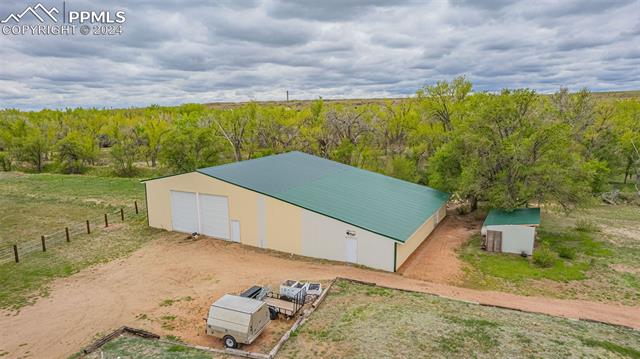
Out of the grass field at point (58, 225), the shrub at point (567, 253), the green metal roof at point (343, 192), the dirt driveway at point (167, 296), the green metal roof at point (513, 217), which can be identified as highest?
the green metal roof at point (343, 192)

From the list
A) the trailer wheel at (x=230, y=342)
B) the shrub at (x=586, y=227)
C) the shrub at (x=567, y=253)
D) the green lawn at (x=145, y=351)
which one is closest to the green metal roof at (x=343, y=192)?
the shrub at (x=567, y=253)

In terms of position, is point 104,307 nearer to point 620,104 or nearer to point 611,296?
point 611,296

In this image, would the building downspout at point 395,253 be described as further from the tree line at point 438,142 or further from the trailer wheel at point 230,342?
the tree line at point 438,142

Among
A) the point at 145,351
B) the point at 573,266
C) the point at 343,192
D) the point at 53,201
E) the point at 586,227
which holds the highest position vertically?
the point at 343,192

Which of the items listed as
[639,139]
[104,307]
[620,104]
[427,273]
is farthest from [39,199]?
[620,104]

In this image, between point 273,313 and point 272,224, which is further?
point 272,224

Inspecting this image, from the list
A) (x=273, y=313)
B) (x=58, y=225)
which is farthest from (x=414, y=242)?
(x=58, y=225)

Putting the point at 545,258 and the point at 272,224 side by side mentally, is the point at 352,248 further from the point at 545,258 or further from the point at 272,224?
the point at 545,258
